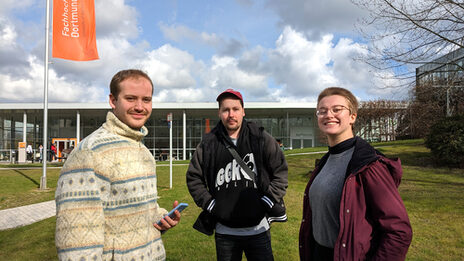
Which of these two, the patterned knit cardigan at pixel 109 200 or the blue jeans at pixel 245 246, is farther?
the blue jeans at pixel 245 246

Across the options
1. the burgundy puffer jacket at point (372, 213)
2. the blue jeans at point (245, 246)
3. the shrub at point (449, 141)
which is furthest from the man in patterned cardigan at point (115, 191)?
the shrub at point (449, 141)

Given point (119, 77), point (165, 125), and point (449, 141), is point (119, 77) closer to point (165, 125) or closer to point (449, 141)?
point (449, 141)

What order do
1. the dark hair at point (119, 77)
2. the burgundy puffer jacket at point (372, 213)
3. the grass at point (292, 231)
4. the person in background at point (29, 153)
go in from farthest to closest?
the person in background at point (29, 153)
the grass at point (292, 231)
the dark hair at point (119, 77)
the burgundy puffer jacket at point (372, 213)

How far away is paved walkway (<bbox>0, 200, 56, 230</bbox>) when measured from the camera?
6.86 meters

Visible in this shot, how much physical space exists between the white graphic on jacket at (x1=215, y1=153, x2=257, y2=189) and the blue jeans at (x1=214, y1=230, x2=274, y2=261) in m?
0.50

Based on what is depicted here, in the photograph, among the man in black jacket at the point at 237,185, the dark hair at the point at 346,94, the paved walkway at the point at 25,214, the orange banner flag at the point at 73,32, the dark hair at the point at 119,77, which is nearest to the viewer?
the dark hair at the point at 119,77

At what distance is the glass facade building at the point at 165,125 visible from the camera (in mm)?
31812

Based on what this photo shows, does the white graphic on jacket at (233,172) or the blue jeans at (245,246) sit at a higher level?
the white graphic on jacket at (233,172)

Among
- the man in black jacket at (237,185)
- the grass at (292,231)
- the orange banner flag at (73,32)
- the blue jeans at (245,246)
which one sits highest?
the orange banner flag at (73,32)

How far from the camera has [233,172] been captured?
2.64 m

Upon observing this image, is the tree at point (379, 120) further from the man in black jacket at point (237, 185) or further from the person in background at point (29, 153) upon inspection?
the person in background at point (29, 153)

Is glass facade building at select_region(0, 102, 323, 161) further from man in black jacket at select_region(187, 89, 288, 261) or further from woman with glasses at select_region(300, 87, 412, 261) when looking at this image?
woman with glasses at select_region(300, 87, 412, 261)

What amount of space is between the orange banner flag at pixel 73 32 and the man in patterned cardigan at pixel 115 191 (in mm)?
10451

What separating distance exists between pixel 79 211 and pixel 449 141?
1502 cm
